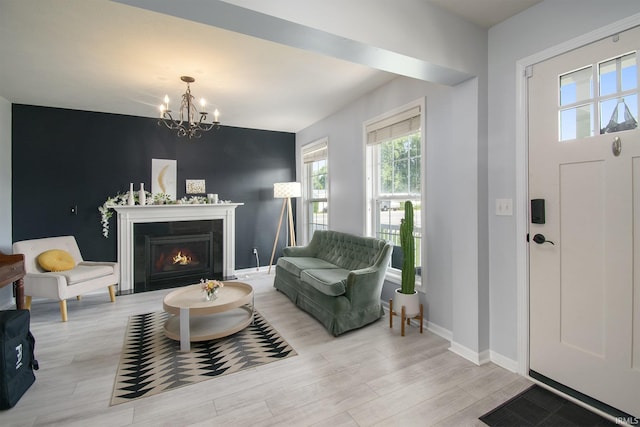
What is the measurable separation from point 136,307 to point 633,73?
501 centimetres

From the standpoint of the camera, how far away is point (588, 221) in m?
1.82

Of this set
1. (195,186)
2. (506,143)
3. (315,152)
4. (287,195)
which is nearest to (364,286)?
(506,143)

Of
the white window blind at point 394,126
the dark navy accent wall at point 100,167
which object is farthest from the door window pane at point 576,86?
the dark navy accent wall at point 100,167

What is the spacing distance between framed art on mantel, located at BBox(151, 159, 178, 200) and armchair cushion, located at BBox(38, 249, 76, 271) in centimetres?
145

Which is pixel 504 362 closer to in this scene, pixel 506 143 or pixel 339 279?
pixel 339 279

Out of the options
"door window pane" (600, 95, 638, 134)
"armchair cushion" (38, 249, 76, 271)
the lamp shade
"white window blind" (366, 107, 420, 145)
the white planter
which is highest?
"white window blind" (366, 107, 420, 145)

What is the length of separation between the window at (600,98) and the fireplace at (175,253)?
465cm

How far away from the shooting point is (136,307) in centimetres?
375

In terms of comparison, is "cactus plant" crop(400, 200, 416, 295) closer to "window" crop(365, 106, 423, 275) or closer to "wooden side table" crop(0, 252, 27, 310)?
"window" crop(365, 106, 423, 275)

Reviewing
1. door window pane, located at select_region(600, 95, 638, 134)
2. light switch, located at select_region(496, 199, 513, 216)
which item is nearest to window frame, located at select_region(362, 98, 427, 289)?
light switch, located at select_region(496, 199, 513, 216)

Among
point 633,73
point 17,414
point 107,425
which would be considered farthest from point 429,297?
point 17,414

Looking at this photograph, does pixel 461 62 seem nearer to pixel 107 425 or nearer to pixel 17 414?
pixel 107 425

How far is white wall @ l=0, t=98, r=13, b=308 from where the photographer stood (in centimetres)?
368

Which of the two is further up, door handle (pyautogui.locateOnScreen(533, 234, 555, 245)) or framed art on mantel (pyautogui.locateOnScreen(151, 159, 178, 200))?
framed art on mantel (pyautogui.locateOnScreen(151, 159, 178, 200))
